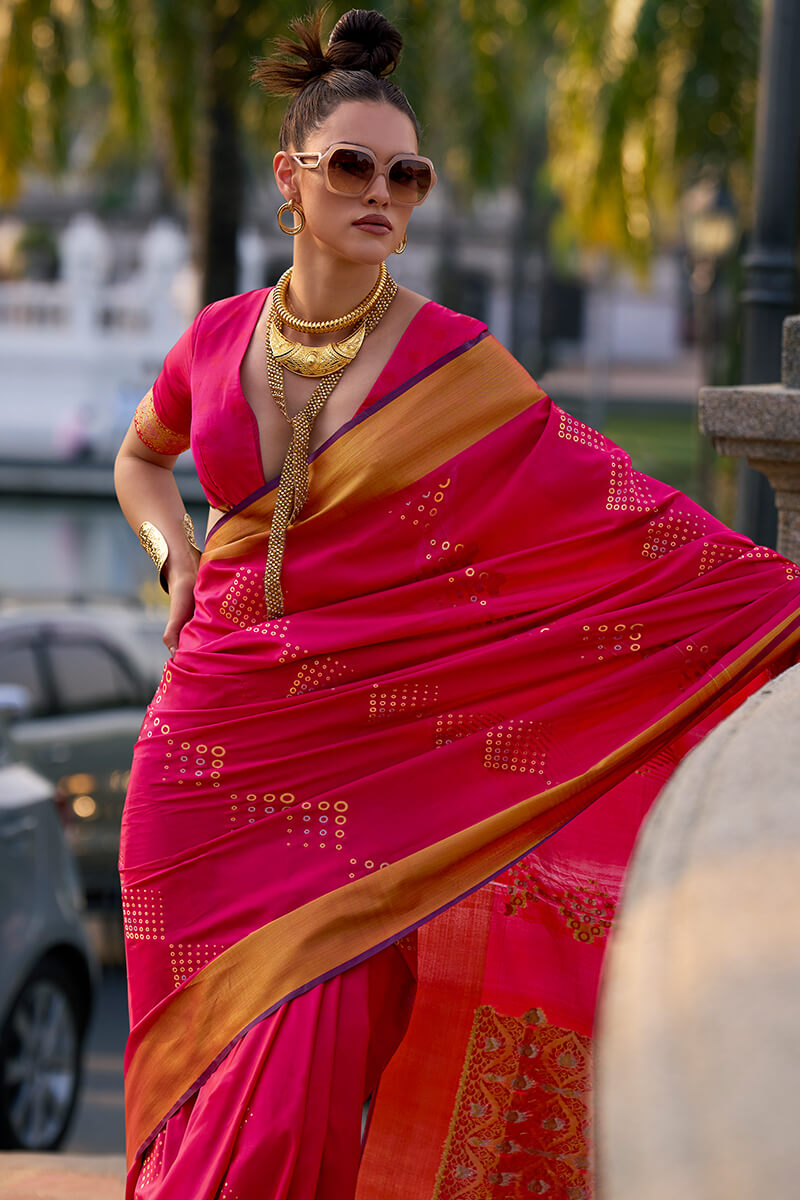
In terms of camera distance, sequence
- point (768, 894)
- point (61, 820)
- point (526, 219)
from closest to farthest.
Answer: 1. point (768, 894)
2. point (61, 820)
3. point (526, 219)

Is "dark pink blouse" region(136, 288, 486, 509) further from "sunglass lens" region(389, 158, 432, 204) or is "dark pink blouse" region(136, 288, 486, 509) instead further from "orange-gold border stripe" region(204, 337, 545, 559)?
"sunglass lens" region(389, 158, 432, 204)

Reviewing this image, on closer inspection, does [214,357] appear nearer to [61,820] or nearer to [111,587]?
[61,820]

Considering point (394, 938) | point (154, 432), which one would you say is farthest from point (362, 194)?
point (394, 938)

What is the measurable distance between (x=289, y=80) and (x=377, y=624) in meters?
0.81

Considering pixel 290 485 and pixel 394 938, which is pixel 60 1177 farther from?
pixel 290 485

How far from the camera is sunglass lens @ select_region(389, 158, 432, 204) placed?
2.29 m

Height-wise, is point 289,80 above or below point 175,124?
below

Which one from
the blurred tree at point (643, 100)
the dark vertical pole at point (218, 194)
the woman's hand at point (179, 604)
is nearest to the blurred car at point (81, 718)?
the dark vertical pole at point (218, 194)

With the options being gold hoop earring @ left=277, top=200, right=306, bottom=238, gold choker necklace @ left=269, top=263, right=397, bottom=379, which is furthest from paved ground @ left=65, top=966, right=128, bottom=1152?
gold hoop earring @ left=277, top=200, right=306, bottom=238

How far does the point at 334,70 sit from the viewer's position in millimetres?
2326

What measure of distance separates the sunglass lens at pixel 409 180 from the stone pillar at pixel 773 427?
0.78 meters

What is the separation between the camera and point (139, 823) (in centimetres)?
229

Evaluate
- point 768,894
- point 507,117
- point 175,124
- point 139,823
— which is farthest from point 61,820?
point 507,117

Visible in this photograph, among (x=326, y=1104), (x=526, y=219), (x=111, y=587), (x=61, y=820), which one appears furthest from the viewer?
(x=526, y=219)
